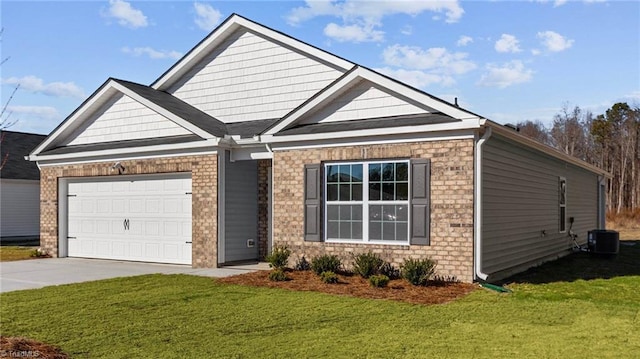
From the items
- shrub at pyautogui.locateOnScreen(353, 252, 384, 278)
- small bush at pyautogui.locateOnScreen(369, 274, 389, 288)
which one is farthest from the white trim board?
small bush at pyautogui.locateOnScreen(369, 274, 389, 288)

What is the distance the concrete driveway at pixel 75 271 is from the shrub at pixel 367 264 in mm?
3028

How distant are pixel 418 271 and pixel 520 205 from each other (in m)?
4.07

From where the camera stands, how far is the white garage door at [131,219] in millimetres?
14469

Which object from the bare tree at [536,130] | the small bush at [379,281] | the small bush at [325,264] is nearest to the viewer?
the small bush at [379,281]

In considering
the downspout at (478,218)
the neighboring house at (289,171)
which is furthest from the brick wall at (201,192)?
the downspout at (478,218)

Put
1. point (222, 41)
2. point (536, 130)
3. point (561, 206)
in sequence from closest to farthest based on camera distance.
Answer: point (222, 41)
point (561, 206)
point (536, 130)

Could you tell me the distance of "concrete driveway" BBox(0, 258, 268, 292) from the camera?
11555mm

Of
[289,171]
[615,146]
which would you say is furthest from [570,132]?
[289,171]

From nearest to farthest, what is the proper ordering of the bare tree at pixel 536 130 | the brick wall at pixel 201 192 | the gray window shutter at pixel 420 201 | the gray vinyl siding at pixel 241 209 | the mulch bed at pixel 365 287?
the mulch bed at pixel 365 287
the gray window shutter at pixel 420 201
the brick wall at pixel 201 192
the gray vinyl siding at pixel 241 209
the bare tree at pixel 536 130

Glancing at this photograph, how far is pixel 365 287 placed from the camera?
10.2 metres

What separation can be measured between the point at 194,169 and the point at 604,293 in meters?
9.51

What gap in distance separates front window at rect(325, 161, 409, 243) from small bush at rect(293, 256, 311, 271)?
728mm

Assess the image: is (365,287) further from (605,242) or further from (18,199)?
(18,199)

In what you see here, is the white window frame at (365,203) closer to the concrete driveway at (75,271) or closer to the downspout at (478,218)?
the downspout at (478,218)
